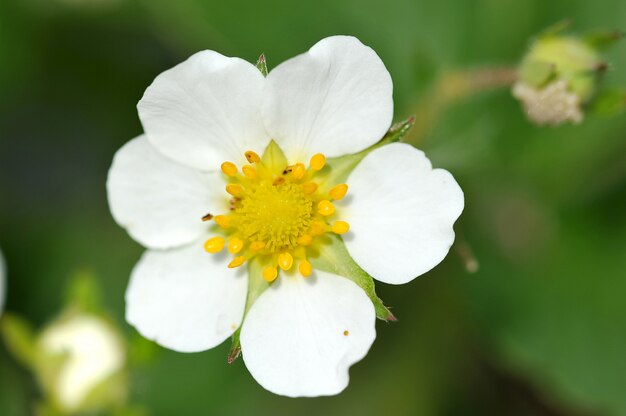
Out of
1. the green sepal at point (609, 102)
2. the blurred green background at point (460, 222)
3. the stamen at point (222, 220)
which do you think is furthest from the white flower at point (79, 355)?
the green sepal at point (609, 102)

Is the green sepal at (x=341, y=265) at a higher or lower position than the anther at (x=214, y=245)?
lower

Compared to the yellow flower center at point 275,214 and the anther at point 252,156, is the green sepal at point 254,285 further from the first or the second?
the anther at point 252,156

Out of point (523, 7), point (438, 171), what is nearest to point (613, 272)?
point (523, 7)

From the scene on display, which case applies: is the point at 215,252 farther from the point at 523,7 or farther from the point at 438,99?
the point at 523,7

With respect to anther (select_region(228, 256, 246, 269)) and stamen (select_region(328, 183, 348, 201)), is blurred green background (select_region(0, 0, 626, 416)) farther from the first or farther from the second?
anther (select_region(228, 256, 246, 269))

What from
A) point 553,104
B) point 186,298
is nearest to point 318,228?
point 186,298
